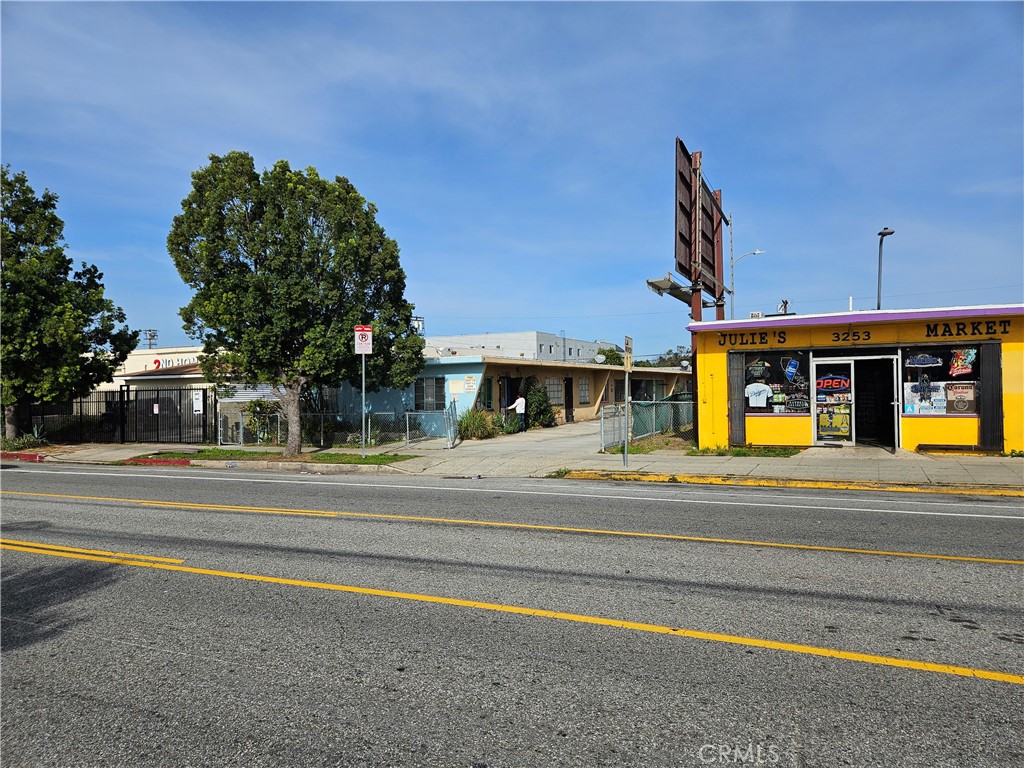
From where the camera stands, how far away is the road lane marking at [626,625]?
168 inches

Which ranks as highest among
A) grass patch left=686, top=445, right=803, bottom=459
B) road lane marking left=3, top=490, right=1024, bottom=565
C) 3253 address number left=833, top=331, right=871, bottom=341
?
3253 address number left=833, top=331, right=871, bottom=341

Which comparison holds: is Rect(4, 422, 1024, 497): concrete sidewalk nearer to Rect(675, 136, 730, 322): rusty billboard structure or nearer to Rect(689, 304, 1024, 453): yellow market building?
Rect(689, 304, 1024, 453): yellow market building

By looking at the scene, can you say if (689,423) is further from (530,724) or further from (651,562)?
(530,724)

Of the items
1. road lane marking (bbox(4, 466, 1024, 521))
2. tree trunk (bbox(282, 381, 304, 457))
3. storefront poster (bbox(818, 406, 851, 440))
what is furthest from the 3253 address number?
tree trunk (bbox(282, 381, 304, 457))

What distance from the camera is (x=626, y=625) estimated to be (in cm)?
515

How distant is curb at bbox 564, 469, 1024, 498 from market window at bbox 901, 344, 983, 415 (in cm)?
502

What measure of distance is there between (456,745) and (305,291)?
16903 mm

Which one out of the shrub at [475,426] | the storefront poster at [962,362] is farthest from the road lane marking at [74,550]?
the storefront poster at [962,362]

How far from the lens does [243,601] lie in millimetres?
5938

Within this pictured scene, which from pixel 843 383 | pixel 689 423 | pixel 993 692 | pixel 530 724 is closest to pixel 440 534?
Answer: pixel 530 724

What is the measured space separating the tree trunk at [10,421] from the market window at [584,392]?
23587mm

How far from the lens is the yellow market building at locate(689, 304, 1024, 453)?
15.6m

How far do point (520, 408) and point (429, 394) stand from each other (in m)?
3.49

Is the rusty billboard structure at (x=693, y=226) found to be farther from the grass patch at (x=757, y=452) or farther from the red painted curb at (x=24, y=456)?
the red painted curb at (x=24, y=456)
